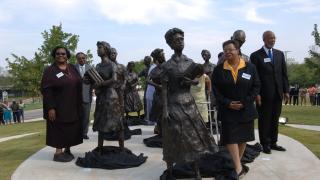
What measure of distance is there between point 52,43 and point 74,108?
21614 mm

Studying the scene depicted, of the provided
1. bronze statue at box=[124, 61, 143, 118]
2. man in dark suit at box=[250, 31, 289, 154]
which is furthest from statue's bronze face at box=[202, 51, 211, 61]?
bronze statue at box=[124, 61, 143, 118]

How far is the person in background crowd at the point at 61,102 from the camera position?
299 inches

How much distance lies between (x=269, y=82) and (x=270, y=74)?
0.45 feet

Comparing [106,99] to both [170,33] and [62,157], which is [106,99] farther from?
[170,33]

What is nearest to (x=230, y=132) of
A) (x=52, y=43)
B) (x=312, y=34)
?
(x=312, y=34)

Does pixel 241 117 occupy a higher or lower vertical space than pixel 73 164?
higher

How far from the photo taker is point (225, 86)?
6.00 meters

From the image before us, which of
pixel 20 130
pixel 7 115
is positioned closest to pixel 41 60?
pixel 7 115

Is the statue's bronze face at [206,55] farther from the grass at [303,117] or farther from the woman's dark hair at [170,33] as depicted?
the grass at [303,117]

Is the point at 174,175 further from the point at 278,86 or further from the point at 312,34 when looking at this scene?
the point at 312,34

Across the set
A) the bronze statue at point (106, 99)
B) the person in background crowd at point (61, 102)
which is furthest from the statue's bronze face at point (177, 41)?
the person in background crowd at point (61, 102)

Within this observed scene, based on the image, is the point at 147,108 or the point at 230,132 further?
the point at 147,108

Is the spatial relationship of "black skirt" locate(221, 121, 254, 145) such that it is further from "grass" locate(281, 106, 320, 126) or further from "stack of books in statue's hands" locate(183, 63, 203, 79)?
"grass" locate(281, 106, 320, 126)

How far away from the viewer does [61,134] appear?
776 cm
